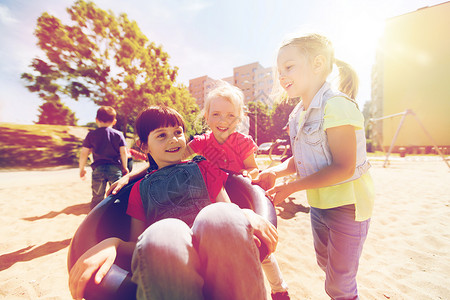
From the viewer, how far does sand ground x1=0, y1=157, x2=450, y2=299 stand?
181 cm

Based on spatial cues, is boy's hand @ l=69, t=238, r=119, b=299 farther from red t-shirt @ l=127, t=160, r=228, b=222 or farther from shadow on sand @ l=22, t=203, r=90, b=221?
shadow on sand @ l=22, t=203, r=90, b=221

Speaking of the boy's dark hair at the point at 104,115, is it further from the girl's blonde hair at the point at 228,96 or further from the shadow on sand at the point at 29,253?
the girl's blonde hair at the point at 228,96

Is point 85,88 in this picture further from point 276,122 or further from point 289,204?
point 276,122

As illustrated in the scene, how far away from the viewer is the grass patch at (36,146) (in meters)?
9.88

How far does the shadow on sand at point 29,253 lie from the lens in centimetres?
222

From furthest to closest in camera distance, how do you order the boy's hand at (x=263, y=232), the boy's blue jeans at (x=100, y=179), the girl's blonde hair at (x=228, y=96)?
the boy's blue jeans at (x=100, y=179) → the girl's blonde hair at (x=228, y=96) → the boy's hand at (x=263, y=232)

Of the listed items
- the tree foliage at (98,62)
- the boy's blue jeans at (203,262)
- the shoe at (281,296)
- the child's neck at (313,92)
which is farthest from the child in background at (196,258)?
the tree foliage at (98,62)

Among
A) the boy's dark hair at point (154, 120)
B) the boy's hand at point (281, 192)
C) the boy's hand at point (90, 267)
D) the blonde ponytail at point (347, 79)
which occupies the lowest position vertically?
the boy's hand at point (90, 267)

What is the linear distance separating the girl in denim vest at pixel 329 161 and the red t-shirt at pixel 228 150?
73 cm

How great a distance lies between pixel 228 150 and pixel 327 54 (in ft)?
3.50

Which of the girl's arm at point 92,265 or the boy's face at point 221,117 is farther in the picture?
the boy's face at point 221,117

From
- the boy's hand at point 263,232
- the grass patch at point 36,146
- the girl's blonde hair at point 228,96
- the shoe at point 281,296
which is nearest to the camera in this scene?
the boy's hand at point 263,232

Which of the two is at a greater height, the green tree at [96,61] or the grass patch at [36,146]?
the green tree at [96,61]

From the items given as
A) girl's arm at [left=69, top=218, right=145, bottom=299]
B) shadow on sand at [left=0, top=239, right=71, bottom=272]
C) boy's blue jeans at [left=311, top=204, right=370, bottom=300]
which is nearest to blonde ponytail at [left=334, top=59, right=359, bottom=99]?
boy's blue jeans at [left=311, top=204, right=370, bottom=300]
